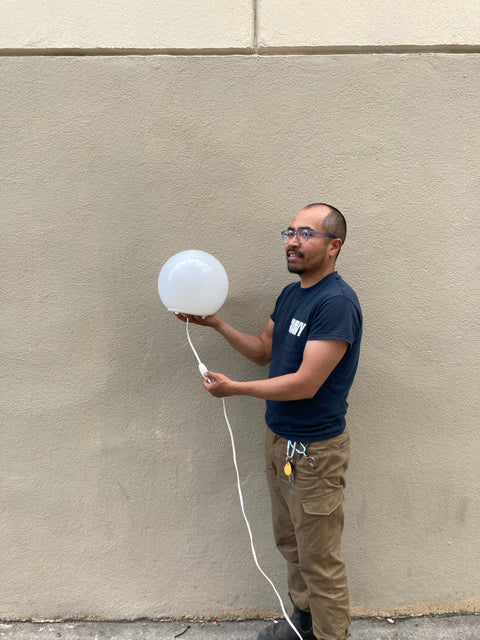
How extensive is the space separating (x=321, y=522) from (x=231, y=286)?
3.78 ft

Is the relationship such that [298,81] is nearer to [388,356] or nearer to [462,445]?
[388,356]

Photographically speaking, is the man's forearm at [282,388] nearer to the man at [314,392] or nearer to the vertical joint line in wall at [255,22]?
the man at [314,392]

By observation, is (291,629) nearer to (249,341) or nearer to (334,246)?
(249,341)

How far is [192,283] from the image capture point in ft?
6.35

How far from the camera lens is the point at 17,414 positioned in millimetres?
2428

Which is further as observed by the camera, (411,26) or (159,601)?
(159,601)

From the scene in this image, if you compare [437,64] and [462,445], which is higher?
[437,64]

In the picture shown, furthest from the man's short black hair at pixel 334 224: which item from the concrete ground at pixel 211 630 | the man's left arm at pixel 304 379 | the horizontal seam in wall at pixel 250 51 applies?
the concrete ground at pixel 211 630

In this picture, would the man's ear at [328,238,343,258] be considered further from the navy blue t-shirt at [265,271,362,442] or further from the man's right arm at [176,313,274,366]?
the man's right arm at [176,313,274,366]

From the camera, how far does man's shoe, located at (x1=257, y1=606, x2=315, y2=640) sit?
2.28m

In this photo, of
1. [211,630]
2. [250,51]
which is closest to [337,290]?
[250,51]

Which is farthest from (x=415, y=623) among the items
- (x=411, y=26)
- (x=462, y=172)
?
(x=411, y=26)

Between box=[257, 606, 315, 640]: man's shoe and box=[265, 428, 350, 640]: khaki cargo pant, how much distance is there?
20 cm

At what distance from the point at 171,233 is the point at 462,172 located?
1.44 m
